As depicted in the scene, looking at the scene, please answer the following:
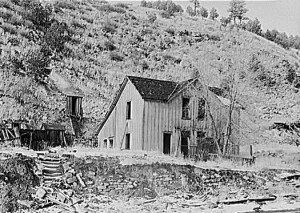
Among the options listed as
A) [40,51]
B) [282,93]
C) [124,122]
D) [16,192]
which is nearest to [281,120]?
[282,93]

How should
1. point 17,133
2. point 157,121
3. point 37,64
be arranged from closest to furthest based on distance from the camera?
point 17,133, point 157,121, point 37,64

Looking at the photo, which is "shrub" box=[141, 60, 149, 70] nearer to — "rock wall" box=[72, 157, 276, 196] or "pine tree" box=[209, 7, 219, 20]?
"pine tree" box=[209, 7, 219, 20]

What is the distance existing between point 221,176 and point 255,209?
4.25 feet

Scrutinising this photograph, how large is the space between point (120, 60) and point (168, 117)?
3.32 meters

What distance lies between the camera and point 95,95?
43.4 feet

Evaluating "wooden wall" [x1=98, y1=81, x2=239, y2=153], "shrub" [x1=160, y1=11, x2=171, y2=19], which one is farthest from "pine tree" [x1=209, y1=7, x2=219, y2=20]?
"wooden wall" [x1=98, y1=81, x2=239, y2=153]

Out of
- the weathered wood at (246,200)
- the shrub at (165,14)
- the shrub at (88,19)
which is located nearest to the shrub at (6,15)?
Result: the shrub at (88,19)

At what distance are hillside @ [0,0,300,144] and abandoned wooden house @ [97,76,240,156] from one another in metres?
→ 0.76

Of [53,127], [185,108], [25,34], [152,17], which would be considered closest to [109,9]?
[152,17]

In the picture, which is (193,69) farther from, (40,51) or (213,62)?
(40,51)

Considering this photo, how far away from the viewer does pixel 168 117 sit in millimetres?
10867

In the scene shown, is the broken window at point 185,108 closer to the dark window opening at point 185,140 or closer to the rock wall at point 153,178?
the dark window opening at point 185,140

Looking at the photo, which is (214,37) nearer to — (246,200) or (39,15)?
(39,15)

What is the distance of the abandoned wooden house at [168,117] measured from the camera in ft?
35.0
